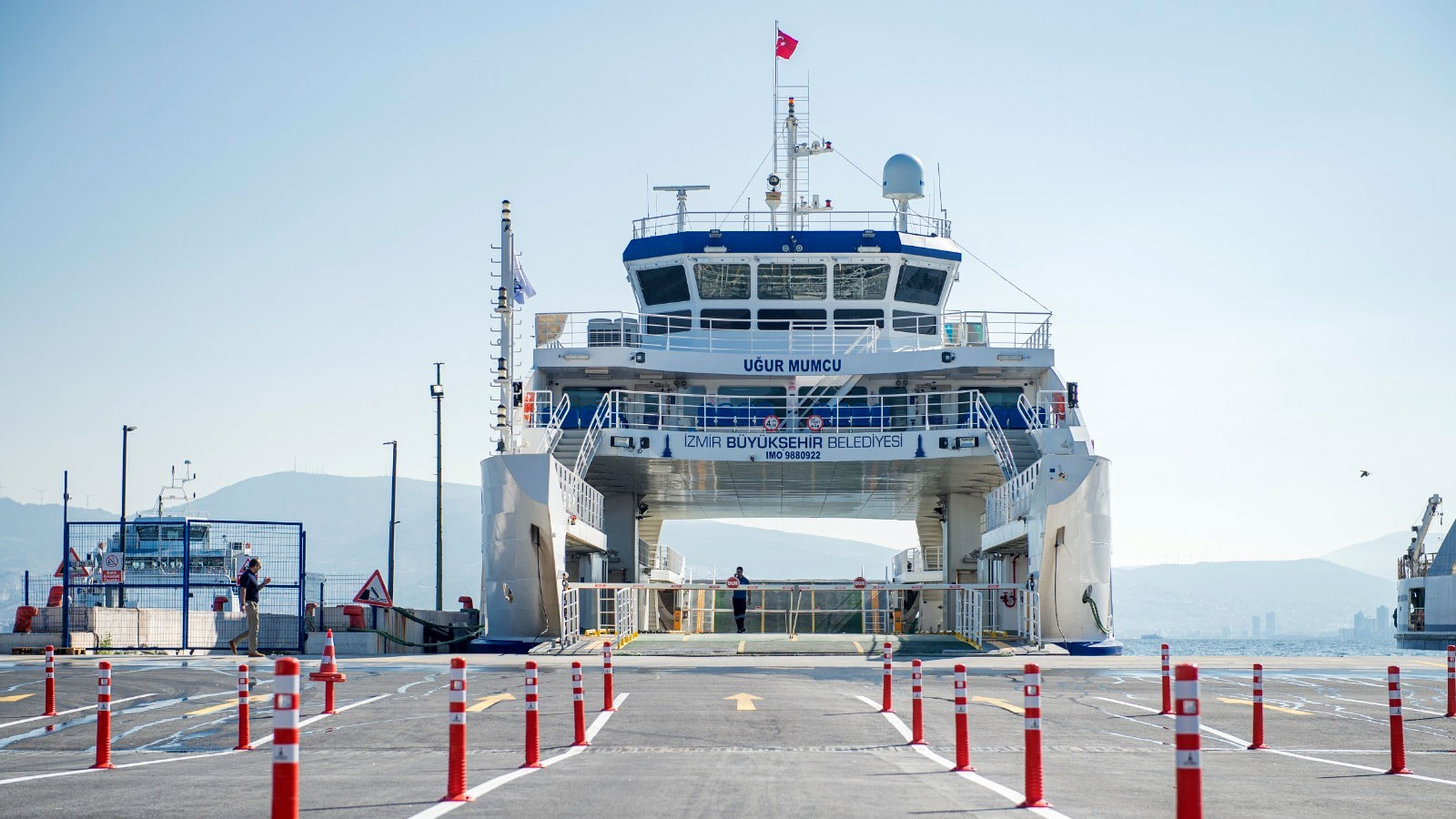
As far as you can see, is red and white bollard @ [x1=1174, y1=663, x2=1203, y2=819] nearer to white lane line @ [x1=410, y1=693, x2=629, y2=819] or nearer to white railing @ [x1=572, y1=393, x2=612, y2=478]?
white lane line @ [x1=410, y1=693, x2=629, y2=819]

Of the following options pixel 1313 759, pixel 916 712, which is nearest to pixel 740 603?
pixel 916 712

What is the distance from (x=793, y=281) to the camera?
41.8 meters

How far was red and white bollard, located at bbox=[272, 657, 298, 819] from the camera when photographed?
664 cm

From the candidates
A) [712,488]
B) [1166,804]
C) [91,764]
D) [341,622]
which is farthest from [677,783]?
[712,488]

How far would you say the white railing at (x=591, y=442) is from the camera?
35.3 metres

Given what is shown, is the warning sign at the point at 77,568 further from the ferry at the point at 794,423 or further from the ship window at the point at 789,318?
the ship window at the point at 789,318

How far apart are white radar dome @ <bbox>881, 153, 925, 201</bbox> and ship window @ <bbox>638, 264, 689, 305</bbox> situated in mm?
7757

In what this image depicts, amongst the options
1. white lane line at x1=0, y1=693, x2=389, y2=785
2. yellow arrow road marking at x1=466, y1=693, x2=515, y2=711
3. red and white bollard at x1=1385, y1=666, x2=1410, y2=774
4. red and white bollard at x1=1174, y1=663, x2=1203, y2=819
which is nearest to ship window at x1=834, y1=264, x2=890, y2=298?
yellow arrow road marking at x1=466, y1=693, x2=515, y2=711

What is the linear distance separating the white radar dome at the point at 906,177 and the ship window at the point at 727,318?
6.89 meters

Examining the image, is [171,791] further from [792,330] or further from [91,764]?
[792,330]

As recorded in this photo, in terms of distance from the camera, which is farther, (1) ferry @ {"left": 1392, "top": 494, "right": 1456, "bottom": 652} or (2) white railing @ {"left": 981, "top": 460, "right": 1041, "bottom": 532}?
(1) ferry @ {"left": 1392, "top": 494, "right": 1456, "bottom": 652}

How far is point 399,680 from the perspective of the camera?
22.9m

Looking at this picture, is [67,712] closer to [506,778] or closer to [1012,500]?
[506,778]

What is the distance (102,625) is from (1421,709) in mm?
→ 26256
